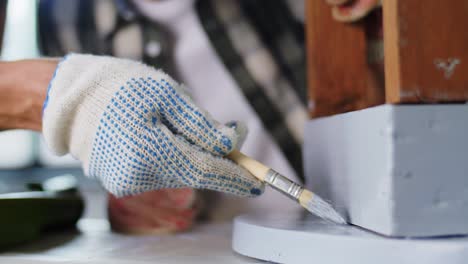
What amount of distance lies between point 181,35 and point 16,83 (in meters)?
0.35

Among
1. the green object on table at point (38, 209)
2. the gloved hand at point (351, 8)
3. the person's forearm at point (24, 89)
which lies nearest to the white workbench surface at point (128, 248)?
the green object on table at point (38, 209)

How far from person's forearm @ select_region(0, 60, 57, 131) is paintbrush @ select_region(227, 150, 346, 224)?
235mm

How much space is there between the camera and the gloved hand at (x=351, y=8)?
648 mm

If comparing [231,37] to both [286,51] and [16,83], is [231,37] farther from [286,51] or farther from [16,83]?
[16,83]

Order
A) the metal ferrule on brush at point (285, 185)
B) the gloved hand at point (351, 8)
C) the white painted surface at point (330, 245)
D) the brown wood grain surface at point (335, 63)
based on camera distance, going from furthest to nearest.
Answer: the brown wood grain surface at point (335, 63), the gloved hand at point (351, 8), the metal ferrule on brush at point (285, 185), the white painted surface at point (330, 245)

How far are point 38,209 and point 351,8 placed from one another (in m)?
0.51

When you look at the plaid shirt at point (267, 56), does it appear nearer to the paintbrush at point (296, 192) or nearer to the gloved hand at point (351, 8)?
the gloved hand at point (351, 8)

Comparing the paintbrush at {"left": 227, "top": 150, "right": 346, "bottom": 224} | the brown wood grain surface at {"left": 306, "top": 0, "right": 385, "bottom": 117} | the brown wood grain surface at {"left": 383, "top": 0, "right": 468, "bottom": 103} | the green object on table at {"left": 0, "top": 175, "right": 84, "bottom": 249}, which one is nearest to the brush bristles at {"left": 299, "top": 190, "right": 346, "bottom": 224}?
the paintbrush at {"left": 227, "top": 150, "right": 346, "bottom": 224}

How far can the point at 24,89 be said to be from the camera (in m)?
0.56

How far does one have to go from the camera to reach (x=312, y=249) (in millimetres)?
479

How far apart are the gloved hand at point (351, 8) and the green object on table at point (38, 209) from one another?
0.49 meters

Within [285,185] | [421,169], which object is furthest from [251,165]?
[421,169]

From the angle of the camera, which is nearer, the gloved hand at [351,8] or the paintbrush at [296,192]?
the paintbrush at [296,192]

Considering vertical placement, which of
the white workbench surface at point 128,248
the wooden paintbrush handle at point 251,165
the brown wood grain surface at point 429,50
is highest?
the brown wood grain surface at point 429,50
